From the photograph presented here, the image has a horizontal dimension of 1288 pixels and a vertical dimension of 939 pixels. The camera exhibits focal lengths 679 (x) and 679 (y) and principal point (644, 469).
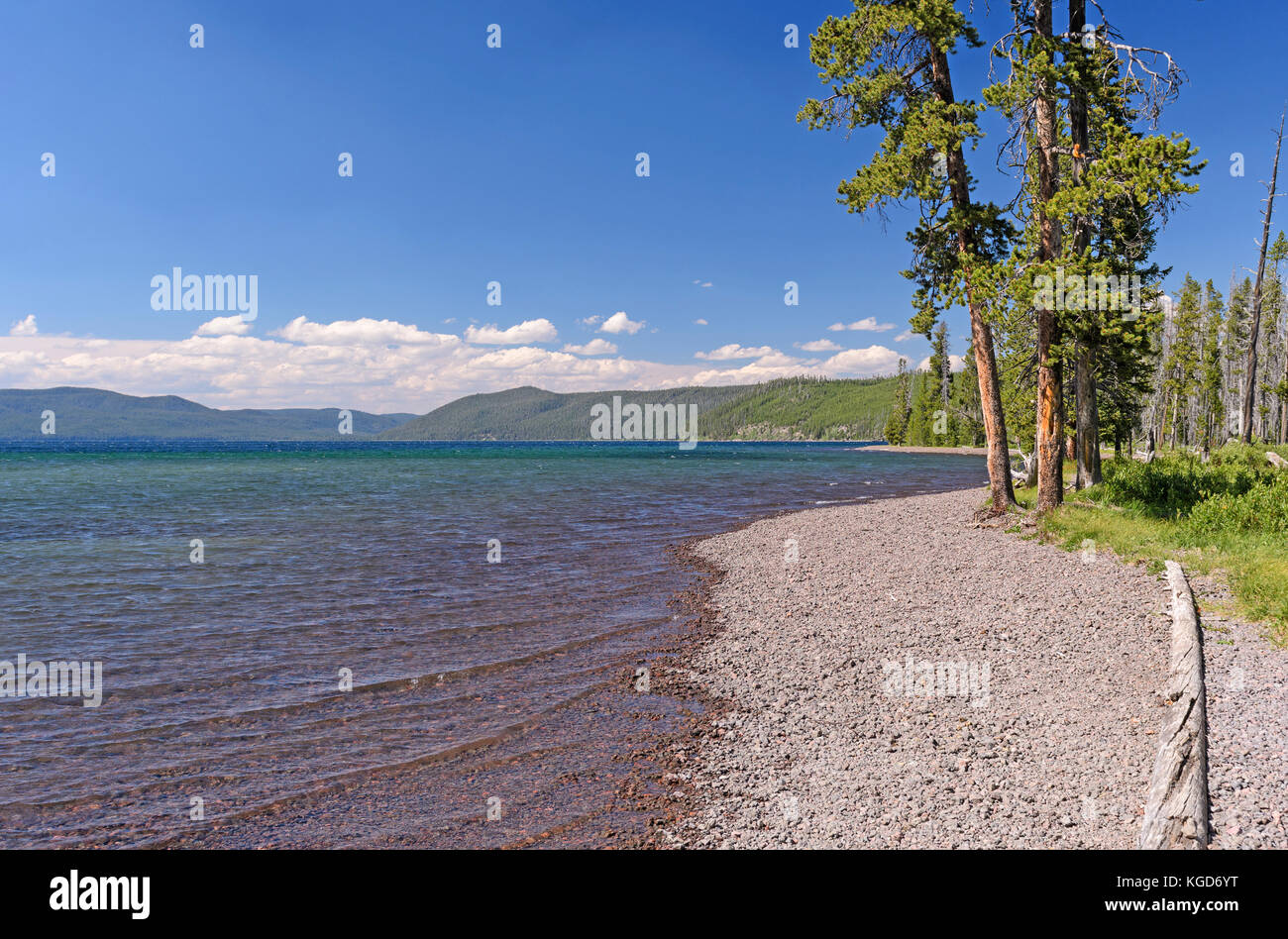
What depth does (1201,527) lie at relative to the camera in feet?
50.4

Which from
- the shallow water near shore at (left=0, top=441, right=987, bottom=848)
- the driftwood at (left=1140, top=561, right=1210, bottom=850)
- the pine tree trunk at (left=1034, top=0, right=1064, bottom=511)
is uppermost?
the pine tree trunk at (left=1034, top=0, right=1064, bottom=511)

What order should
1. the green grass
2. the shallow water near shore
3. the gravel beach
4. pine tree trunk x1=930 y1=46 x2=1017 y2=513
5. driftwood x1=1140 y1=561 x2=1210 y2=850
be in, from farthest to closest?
pine tree trunk x1=930 y1=46 x2=1017 y2=513, the green grass, the shallow water near shore, the gravel beach, driftwood x1=1140 y1=561 x2=1210 y2=850

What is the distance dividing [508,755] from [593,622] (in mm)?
5896

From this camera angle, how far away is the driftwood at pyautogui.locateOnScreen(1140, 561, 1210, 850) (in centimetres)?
489

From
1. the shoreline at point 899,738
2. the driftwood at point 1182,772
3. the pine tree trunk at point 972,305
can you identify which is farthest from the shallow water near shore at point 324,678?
the pine tree trunk at point 972,305

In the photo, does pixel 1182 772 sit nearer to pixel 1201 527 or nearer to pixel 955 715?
pixel 955 715

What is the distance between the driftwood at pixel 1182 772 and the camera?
4.89 meters

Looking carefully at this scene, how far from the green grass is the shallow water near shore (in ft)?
30.9

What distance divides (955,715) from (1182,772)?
2852 millimetres

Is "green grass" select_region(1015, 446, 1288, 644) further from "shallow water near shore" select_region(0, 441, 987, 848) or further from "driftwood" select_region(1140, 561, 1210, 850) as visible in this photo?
"shallow water near shore" select_region(0, 441, 987, 848)

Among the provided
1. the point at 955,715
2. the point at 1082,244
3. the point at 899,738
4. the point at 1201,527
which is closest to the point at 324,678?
the point at 899,738

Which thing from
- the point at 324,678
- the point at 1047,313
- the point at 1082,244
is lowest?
the point at 324,678

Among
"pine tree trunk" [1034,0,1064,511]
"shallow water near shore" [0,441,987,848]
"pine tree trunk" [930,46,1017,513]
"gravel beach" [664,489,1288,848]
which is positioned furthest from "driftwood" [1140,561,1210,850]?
"pine tree trunk" [930,46,1017,513]
